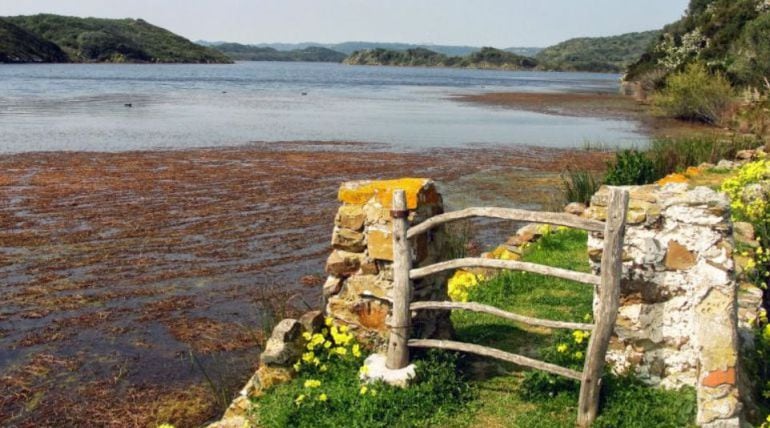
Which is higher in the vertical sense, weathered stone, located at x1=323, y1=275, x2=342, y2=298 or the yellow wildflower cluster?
weathered stone, located at x1=323, y1=275, x2=342, y2=298

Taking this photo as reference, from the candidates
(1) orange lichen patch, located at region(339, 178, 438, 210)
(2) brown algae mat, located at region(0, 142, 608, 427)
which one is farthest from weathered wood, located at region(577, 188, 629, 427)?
(2) brown algae mat, located at region(0, 142, 608, 427)

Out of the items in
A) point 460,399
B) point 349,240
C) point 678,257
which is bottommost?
point 460,399

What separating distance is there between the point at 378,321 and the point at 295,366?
2.97 ft

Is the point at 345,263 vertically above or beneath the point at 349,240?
beneath

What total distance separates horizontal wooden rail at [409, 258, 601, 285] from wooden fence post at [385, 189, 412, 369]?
0.36ft

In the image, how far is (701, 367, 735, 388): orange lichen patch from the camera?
5.41m

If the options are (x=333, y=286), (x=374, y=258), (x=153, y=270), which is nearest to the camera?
(x=374, y=258)

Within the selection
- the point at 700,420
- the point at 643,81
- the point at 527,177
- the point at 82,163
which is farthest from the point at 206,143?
the point at 643,81

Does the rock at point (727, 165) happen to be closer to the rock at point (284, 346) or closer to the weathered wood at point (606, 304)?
the weathered wood at point (606, 304)

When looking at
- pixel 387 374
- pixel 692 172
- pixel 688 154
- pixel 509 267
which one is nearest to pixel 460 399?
pixel 387 374

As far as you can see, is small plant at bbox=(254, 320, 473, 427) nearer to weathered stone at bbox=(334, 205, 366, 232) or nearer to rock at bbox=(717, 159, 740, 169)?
weathered stone at bbox=(334, 205, 366, 232)

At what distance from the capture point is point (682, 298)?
18.9 ft

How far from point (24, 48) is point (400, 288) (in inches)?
6054

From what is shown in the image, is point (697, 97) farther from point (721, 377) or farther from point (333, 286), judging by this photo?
point (721, 377)
